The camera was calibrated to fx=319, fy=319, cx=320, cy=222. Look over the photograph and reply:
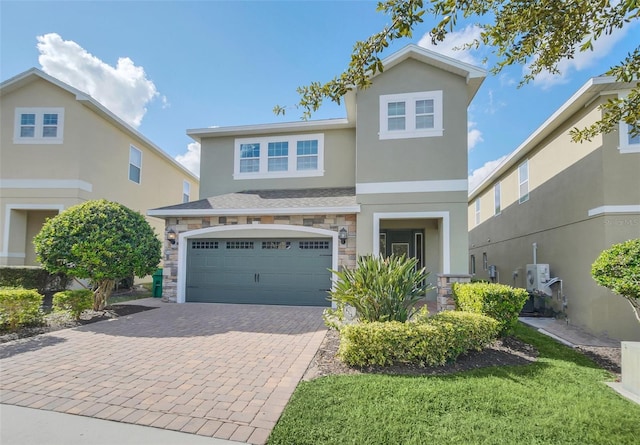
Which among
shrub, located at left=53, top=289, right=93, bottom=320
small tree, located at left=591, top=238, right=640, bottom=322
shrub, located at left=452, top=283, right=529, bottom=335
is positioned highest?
small tree, located at left=591, top=238, right=640, bottom=322

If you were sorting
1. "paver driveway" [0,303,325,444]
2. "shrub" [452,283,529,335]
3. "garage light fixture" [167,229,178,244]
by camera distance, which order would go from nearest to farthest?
"paver driveway" [0,303,325,444], "shrub" [452,283,529,335], "garage light fixture" [167,229,178,244]

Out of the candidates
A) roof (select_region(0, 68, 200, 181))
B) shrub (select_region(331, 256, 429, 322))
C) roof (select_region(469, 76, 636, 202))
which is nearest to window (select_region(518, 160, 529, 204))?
roof (select_region(469, 76, 636, 202))

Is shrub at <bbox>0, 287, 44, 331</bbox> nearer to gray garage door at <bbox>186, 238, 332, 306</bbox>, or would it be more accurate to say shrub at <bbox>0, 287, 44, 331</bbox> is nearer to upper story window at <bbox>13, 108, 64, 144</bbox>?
gray garage door at <bbox>186, 238, 332, 306</bbox>

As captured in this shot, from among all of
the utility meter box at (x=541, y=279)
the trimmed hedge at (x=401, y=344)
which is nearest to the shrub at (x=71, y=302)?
the trimmed hedge at (x=401, y=344)

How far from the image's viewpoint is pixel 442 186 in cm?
966

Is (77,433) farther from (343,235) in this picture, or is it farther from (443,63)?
(443,63)

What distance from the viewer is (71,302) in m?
7.73

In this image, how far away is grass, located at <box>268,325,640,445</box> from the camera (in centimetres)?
314

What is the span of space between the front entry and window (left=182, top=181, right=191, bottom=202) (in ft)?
44.1

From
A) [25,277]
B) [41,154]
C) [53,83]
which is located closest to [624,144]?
[25,277]

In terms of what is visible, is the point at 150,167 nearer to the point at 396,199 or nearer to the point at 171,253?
the point at 171,253

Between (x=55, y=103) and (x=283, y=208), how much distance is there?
1047 cm

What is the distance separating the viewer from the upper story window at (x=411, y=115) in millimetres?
9819

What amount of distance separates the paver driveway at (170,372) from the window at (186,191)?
1359 cm
